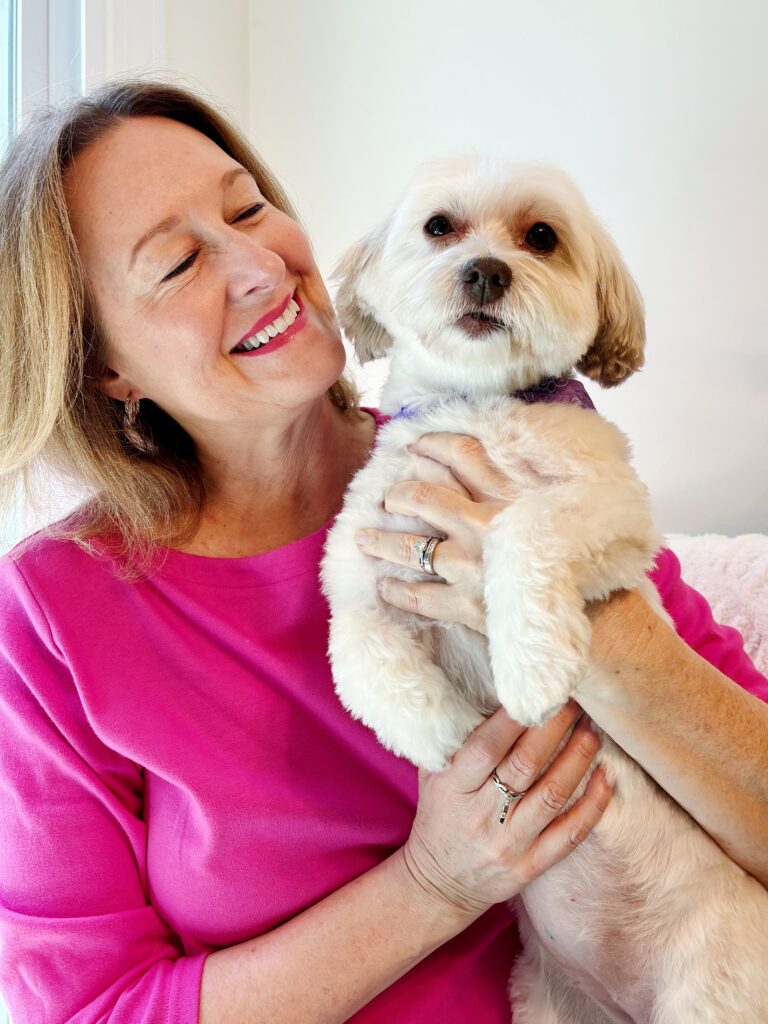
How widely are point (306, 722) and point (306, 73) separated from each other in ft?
6.60

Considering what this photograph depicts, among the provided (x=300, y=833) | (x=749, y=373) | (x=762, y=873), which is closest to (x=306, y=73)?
(x=749, y=373)

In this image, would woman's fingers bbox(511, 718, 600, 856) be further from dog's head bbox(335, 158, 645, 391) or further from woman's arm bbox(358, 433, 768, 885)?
dog's head bbox(335, 158, 645, 391)

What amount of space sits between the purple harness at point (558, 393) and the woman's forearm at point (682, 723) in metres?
0.28

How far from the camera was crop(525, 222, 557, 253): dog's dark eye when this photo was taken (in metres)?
1.16

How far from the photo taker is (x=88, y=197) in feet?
3.75

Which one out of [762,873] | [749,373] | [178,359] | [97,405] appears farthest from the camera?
[749,373]

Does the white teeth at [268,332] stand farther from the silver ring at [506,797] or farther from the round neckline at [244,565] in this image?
the silver ring at [506,797]

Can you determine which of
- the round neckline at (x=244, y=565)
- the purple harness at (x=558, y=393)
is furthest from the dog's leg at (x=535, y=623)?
the round neckline at (x=244, y=565)

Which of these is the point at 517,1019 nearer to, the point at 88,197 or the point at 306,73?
the point at 88,197

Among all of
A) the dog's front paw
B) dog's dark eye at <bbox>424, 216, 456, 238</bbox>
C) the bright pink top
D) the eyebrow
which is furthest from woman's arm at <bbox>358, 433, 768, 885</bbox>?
the eyebrow

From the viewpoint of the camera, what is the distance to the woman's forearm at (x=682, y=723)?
94 cm

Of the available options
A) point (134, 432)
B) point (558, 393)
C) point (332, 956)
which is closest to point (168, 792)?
point (332, 956)

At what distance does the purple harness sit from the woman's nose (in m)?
0.26

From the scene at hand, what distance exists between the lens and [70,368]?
3.86 feet
